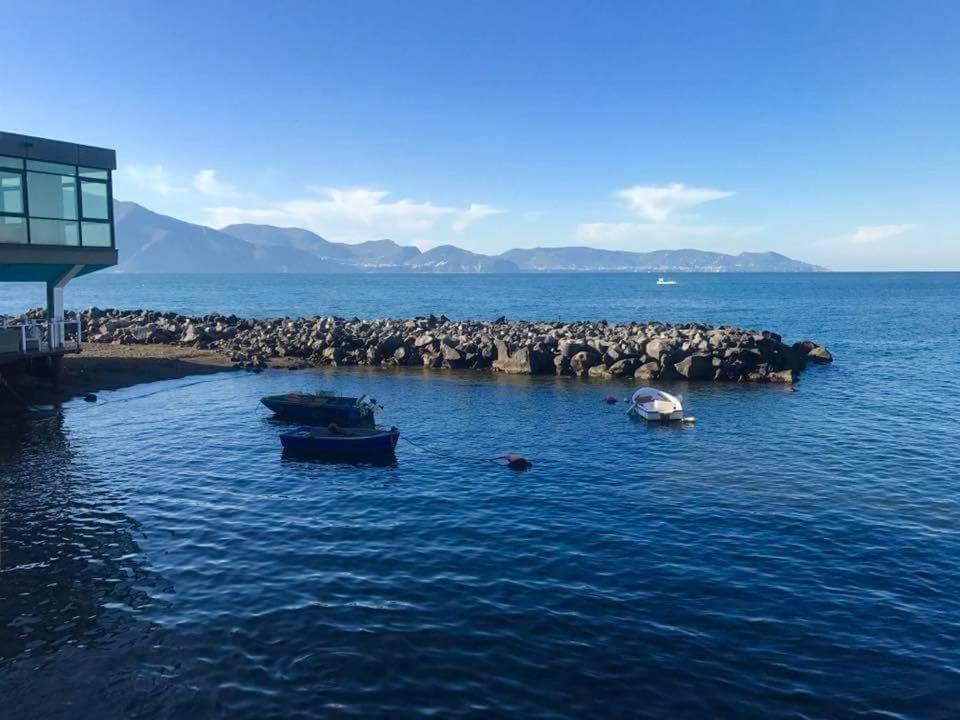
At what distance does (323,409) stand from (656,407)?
17.6 meters

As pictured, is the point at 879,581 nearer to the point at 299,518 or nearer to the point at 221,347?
the point at 299,518

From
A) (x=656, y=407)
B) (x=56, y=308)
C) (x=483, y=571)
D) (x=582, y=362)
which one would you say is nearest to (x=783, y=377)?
(x=582, y=362)

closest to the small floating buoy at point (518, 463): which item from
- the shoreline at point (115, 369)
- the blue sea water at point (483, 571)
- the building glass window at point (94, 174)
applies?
the blue sea water at point (483, 571)

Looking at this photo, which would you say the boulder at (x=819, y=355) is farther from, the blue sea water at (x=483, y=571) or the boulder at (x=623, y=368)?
the blue sea water at (x=483, y=571)

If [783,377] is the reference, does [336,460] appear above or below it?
below

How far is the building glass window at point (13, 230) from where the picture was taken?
1378 inches

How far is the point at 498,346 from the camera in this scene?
55.9 m

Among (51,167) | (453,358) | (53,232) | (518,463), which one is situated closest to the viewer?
(518,463)

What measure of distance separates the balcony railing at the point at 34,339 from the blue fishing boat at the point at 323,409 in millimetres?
13740

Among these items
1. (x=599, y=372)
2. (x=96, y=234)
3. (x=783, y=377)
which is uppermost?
(x=96, y=234)

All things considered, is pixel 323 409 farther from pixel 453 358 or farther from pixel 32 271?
pixel 453 358

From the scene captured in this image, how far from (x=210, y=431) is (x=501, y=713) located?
84.4ft

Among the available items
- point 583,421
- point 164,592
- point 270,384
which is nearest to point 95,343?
point 270,384

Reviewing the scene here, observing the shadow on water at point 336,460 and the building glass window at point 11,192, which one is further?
the building glass window at point 11,192
